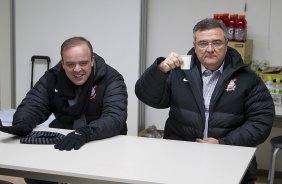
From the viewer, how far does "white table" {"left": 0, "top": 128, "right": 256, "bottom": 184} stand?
164 centimetres

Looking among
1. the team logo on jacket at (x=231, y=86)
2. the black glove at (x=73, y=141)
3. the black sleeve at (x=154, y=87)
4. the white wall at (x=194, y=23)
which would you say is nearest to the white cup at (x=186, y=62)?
the black sleeve at (x=154, y=87)

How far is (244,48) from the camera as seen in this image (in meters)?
3.56

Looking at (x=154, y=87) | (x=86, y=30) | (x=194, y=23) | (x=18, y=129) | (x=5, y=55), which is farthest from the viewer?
(x=5, y=55)

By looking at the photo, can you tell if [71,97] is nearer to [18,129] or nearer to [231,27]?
[18,129]

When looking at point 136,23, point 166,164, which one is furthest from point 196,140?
point 136,23

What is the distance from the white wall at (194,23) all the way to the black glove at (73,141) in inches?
90.2

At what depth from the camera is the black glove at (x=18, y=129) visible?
6.94 ft

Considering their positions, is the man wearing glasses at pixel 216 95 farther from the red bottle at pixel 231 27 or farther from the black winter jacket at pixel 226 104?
the red bottle at pixel 231 27

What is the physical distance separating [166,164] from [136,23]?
256 cm

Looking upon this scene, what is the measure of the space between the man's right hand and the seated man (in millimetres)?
299

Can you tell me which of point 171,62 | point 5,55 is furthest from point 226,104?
point 5,55

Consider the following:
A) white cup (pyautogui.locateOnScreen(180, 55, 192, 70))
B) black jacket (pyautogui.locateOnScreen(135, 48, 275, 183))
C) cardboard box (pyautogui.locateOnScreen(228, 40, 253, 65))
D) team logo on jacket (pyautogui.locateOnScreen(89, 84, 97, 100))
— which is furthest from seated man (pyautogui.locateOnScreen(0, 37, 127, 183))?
cardboard box (pyautogui.locateOnScreen(228, 40, 253, 65))

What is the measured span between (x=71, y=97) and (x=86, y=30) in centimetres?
204

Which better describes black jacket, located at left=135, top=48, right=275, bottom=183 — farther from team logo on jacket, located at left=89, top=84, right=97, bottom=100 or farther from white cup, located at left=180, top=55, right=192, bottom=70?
team logo on jacket, located at left=89, top=84, right=97, bottom=100
